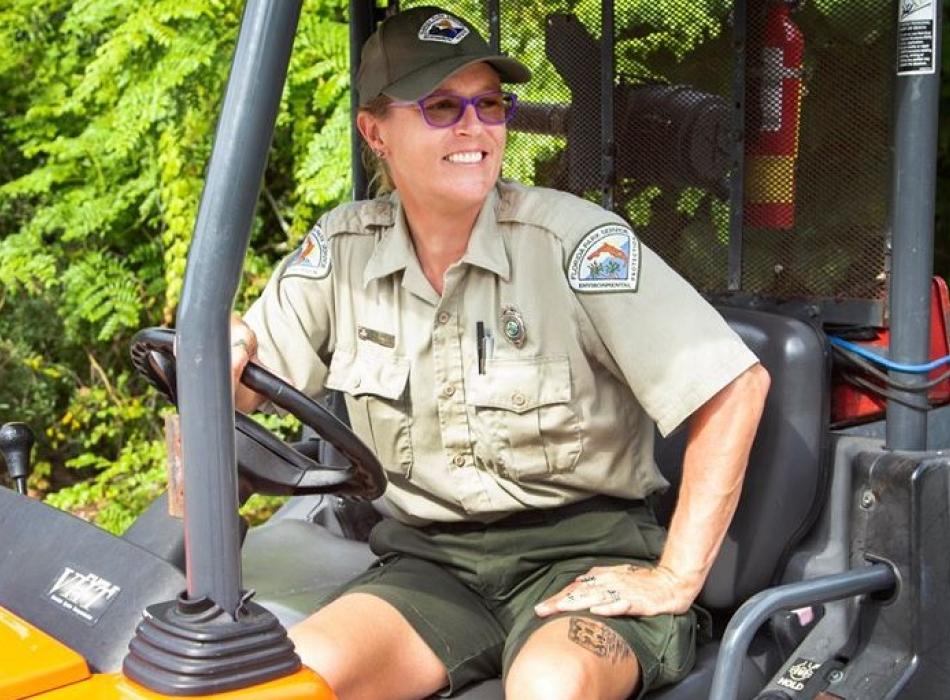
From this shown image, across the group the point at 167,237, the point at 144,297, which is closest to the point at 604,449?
the point at 167,237

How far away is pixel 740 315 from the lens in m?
2.43

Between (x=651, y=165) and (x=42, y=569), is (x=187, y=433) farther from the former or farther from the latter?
(x=651, y=165)

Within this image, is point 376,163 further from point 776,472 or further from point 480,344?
point 776,472

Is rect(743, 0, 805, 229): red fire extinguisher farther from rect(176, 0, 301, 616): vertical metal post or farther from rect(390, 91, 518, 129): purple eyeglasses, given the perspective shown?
rect(176, 0, 301, 616): vertical metal post

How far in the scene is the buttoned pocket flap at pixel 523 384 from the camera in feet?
7.45

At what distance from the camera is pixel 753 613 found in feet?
6.45

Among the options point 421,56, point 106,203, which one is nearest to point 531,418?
point 421,56

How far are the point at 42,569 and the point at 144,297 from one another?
426cm

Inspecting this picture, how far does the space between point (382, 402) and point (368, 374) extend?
0.05 metres

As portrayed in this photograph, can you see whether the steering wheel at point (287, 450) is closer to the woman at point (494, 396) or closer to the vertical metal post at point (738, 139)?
the woman at point (494, 396)

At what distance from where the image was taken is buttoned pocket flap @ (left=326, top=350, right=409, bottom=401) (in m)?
2.36

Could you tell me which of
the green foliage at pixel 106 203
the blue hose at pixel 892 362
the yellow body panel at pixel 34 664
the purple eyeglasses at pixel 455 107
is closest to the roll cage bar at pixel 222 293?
the yellow body panel at pixel 34 664

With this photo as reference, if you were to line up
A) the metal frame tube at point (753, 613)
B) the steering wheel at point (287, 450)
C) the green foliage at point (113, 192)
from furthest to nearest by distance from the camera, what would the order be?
1. the green foliage at point (113, 192)
2. the metal frame tube at point (753, 613)
3. the steering wheel at point (287, 450)

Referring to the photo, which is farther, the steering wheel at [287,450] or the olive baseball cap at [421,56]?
the olive baseball cap at [421,56]
